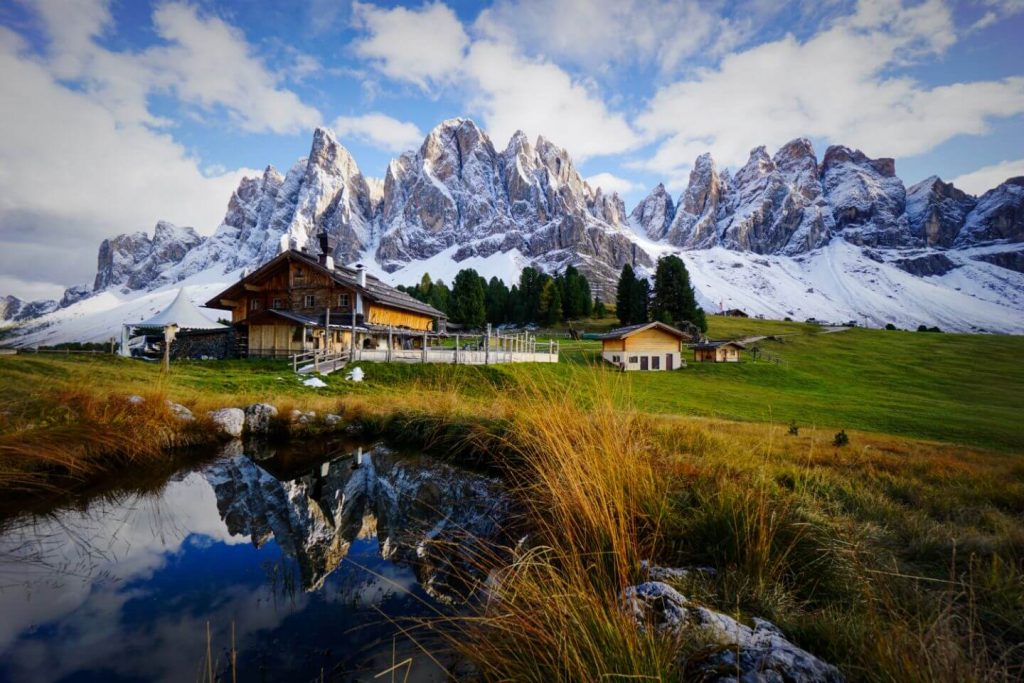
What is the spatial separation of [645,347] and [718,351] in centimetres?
826

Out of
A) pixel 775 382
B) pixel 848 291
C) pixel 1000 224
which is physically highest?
pixel 1000 224

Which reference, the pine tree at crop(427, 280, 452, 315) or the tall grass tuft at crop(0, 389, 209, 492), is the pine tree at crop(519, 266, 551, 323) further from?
the tall grass tuft at crop(0, 389, 209, 492)

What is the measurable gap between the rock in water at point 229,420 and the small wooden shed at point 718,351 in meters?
35.9

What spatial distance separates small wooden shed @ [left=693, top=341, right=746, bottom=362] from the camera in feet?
119

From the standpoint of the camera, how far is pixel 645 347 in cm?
3300

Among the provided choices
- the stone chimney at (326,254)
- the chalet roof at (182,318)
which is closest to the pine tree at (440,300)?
the stone chimney at (326,254)

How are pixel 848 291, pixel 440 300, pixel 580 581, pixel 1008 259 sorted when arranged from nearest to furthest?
pixel 580 581, pixel 440 300, pixel 848 291, pixel 1008 259

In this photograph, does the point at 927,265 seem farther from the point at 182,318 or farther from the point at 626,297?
the point at 182,318

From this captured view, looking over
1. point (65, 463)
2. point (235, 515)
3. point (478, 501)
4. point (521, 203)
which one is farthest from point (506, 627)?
point (521, 203)

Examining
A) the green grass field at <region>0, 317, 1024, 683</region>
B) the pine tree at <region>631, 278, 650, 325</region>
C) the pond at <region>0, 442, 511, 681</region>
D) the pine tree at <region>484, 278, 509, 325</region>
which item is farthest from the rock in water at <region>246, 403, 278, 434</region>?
the pine tree at <region>484, 278, 509, 325</region>

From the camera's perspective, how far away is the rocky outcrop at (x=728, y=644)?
1.83 metres

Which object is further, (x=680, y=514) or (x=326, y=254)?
(x=326, y=254)

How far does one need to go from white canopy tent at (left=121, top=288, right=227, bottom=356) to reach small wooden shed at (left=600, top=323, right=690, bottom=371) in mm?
28775

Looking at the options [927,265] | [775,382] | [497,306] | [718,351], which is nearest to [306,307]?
[775,382]
